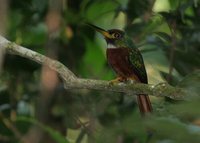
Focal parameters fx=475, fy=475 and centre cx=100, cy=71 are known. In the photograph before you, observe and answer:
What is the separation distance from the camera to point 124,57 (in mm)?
2611

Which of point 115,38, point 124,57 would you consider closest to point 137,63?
point 124,57

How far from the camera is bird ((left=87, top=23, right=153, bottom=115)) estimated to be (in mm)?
2488

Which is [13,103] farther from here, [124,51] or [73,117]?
[124,51]

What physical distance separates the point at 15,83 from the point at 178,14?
3.89ft

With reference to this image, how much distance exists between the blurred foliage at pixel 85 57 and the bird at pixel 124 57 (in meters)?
0.10

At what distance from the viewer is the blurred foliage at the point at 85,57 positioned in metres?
2.59

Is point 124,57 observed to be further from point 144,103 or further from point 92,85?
point 92,85

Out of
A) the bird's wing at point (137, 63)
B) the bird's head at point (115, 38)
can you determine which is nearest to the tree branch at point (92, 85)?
the bird's wing at point (137, 63)

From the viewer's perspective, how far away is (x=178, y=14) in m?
2.57

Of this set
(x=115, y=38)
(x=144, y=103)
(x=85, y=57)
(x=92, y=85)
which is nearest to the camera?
(x=92, y=85)

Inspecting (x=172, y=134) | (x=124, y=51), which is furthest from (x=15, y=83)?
(x=172, y=134)

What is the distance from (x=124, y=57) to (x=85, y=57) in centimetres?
68

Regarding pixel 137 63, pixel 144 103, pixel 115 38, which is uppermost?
pixel 115 38

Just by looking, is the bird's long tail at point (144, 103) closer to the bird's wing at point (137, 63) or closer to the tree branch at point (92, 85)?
the bird's wing at point (137, 63)
